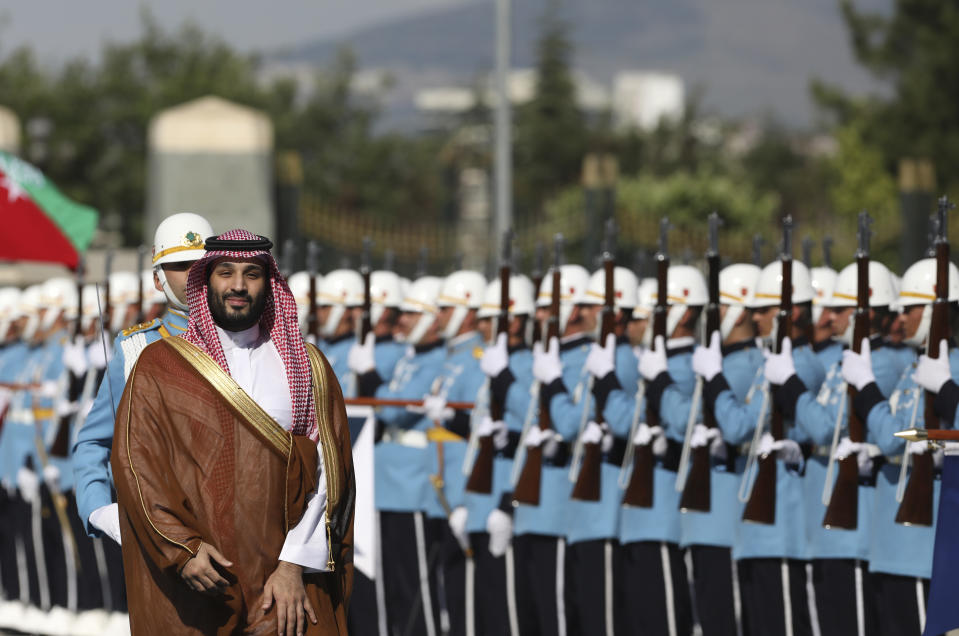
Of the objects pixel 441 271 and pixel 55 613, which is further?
pixel 441 271

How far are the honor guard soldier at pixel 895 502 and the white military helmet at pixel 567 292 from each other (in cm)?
207

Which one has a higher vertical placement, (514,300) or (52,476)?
(514,300)

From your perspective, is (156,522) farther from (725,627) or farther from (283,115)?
(283,115)

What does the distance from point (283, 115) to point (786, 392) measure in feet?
132

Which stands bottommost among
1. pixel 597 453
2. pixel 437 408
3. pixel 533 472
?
pixel 533 472

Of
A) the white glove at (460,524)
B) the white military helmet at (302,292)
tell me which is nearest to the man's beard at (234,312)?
the white glove at (460,524)

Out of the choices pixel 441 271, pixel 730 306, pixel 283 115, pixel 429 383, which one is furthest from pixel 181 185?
pixel 283 115

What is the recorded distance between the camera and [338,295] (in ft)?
37.0

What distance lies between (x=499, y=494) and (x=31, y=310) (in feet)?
17.8

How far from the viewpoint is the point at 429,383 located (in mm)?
10242

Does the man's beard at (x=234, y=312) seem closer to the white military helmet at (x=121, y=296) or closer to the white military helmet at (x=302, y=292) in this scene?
the white military helmet at (x=302, y=292)

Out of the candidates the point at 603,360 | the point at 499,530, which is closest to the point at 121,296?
the point at 499,530

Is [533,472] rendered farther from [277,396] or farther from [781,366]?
[277,396]

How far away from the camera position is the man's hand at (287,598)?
509 centimetres
